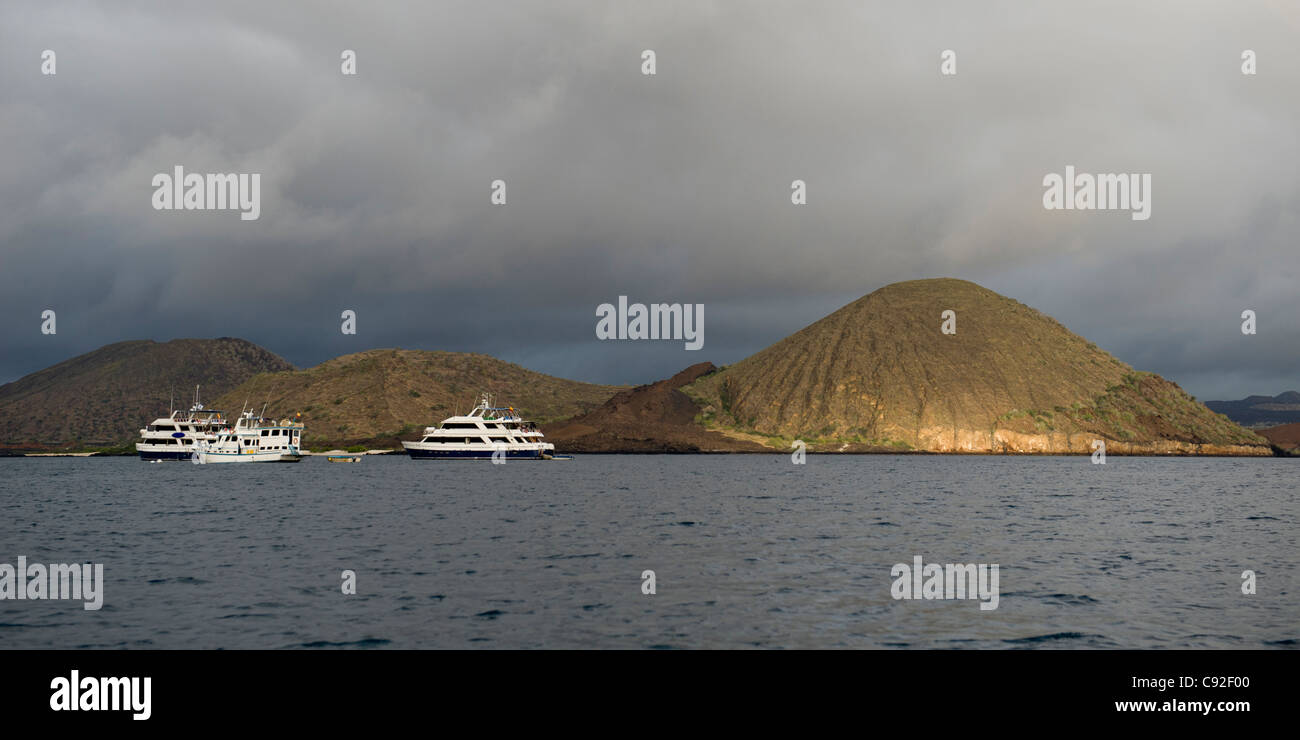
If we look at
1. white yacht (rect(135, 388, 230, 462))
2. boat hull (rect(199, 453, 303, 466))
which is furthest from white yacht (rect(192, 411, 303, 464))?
white yacht (rect(135, 388, 230, 462))

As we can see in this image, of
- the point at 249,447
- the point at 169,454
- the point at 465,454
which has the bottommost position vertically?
the point at 465,454

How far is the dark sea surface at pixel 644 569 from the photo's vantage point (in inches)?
956

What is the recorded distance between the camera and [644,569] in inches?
1403

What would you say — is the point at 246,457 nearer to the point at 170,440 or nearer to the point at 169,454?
the point at 170,440

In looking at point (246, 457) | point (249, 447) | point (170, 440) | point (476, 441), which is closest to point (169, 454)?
point (170, 440)

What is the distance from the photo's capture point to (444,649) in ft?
71.7

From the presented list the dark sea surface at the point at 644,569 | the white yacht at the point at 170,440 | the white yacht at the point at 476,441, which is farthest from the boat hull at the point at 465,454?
the dark sea surface at the point at 644,569

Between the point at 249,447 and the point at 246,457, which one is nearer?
the point at 246,457

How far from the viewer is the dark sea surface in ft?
79.7
